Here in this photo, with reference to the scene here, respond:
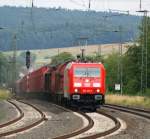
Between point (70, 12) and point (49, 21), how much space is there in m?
12.6

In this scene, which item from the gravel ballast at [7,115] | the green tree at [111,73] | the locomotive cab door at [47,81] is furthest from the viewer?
the green tree at [111,73]

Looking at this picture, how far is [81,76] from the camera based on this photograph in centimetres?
3453

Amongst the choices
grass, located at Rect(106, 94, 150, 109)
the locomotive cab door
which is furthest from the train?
the locomotive cab door

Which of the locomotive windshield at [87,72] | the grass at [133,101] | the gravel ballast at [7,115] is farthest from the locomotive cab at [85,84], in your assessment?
the grass at [133,101]

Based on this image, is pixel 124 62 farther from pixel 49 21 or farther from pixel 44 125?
pixel 49 21

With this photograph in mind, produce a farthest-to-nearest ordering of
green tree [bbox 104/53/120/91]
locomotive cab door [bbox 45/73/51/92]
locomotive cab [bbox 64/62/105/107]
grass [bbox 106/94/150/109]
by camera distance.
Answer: green tree [bbox 104/53/120/91]
locomotive cab door [bbox 45/73/51/92]
grass [bbox 106/94/150/109]
locomotive cab [bbox 64/62/105/107]

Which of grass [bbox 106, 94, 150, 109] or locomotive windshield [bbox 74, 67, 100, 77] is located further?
grass [bbox 106, 94, 150, 109]

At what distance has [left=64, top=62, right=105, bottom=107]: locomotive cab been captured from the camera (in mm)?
33656

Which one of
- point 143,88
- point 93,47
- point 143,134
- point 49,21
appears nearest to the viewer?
point 143,134

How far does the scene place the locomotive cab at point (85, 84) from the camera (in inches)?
1325

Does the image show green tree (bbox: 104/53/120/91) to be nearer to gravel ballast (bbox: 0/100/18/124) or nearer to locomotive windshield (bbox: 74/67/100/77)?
locomotive windshield (bbox: 74/67/100/77)

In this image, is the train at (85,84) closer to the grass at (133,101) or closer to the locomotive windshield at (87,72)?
the locomotive windshield at (87,72)

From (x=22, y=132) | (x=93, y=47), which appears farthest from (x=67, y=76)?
(x=93, y=47)

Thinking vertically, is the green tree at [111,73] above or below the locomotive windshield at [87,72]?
above
